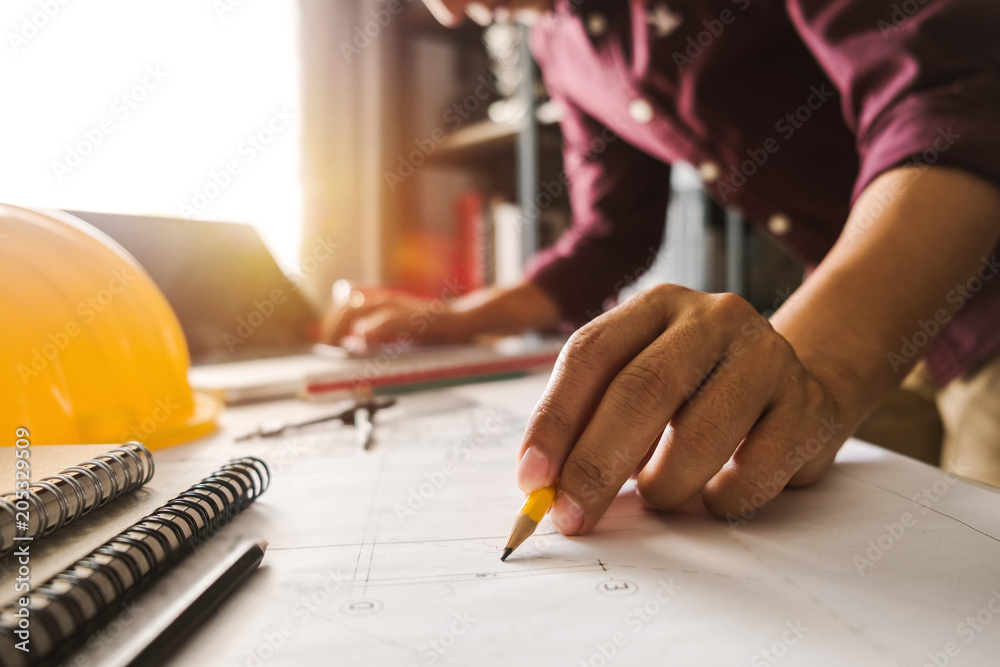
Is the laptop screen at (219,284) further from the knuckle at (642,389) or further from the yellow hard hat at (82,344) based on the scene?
the knuckle at (642,389)

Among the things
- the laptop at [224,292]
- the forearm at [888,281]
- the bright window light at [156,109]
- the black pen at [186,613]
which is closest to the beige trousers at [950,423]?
the forearm at [888,281]

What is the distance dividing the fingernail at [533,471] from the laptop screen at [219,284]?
0.76 meters

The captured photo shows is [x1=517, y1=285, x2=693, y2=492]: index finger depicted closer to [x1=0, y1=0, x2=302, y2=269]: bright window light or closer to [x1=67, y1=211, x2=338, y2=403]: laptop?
[x1=67, y1=211, x2=338, y2=403]: laptop

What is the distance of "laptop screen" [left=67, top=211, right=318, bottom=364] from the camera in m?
0.99

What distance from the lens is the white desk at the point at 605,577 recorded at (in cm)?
21

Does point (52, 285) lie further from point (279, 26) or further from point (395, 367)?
point (279, 26)

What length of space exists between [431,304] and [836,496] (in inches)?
28.6

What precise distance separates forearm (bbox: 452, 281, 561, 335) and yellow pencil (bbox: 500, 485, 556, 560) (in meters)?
0.69

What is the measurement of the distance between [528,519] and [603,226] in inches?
35.9

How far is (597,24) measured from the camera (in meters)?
0.92

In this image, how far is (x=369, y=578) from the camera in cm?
26

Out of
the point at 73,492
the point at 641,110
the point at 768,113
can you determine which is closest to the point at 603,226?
the point at 641,110

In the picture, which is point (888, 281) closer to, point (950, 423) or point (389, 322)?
point (950, 423)

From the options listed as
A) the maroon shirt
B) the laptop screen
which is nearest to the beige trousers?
the maroon shirt
